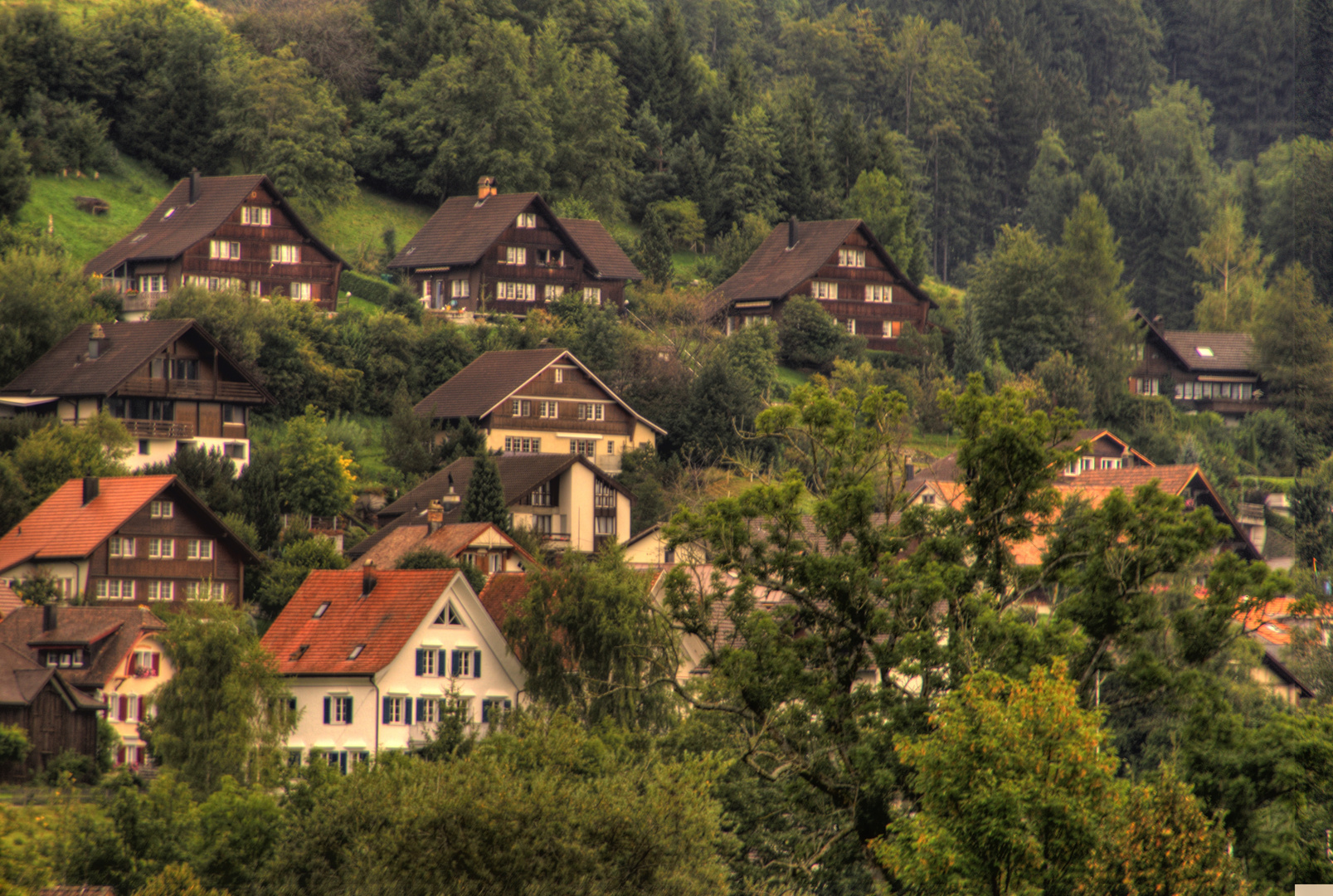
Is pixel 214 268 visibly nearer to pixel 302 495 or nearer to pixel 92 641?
pixel 302 495

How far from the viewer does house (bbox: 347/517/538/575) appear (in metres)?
67.1

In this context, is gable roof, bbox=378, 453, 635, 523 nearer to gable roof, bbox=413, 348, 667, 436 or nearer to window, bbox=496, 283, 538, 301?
gable roof, bbox=413, 348, 667, 436

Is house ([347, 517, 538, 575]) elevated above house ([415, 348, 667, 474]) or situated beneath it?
situated beneath

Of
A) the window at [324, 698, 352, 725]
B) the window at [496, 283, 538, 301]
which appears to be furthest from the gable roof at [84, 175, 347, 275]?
the window at [324, 698, 352, 725]

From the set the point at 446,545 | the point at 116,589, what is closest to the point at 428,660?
the point at 446,545

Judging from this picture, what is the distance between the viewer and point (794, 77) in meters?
160

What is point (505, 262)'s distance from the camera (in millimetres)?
97375

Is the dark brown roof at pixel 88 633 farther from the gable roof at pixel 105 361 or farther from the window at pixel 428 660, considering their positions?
the gable roof at pixel 105 361

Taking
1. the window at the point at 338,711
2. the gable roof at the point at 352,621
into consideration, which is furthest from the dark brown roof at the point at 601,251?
the window at the point at 338,711

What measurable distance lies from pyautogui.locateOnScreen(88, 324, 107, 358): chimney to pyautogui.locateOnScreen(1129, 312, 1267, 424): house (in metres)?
61.5

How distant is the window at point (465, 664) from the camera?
59781 mm

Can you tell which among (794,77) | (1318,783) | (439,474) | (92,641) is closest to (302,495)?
(439,474)

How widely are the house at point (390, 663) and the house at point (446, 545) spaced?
495 centimetres

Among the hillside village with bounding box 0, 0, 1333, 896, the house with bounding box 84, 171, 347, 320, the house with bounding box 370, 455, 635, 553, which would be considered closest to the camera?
the hillside village with bounding box 0, 0, 1333, 896
